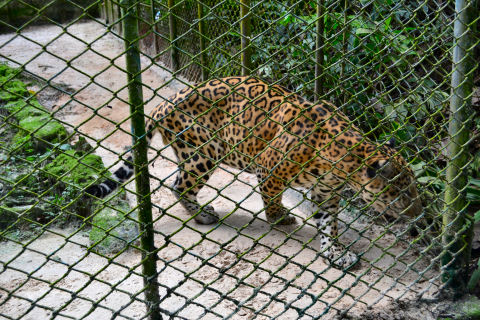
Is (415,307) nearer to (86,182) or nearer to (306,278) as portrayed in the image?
(306,278)

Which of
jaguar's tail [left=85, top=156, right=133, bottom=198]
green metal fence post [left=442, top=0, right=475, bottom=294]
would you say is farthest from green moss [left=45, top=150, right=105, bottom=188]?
green metal fence post [left=442, top=0, right=475, bottom=294]

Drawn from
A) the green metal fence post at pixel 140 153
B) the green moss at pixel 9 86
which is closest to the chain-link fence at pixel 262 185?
the green metal fence post at pixel 140 153

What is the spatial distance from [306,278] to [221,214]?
1.57 meters

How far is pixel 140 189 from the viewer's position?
240cm

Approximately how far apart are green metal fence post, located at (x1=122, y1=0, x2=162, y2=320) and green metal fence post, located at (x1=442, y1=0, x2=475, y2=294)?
2034 mm

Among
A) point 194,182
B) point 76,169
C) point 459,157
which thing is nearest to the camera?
point 459,157

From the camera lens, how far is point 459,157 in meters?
3.28

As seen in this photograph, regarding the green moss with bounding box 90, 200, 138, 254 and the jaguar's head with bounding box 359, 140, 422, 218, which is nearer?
the jaguar's head with bounding box 359, 140, 422, 218

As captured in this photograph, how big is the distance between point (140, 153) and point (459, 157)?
2139 millimetres

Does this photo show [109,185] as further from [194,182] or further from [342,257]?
[342,257]

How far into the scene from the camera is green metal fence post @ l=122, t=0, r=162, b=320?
2174mm

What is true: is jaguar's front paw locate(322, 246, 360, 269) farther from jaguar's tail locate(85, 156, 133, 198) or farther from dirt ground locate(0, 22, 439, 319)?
jaguar's tail locate(85, 156, 133, 198)

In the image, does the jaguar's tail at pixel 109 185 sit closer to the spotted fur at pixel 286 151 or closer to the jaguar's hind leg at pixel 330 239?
the spotted fur at pixel 286 151

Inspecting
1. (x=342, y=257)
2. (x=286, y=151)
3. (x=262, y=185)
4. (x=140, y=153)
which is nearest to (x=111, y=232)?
(x=262, y=185)
